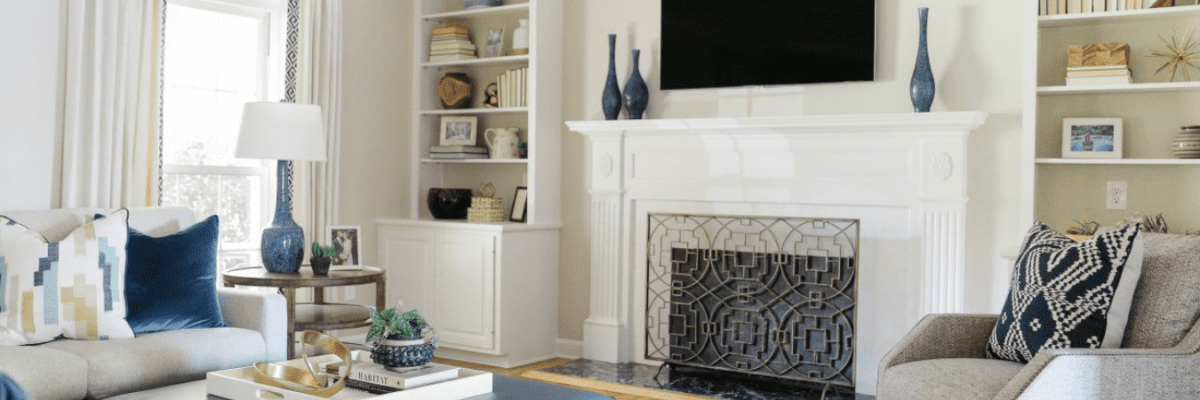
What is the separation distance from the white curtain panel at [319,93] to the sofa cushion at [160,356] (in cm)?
169

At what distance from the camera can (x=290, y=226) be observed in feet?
14.2

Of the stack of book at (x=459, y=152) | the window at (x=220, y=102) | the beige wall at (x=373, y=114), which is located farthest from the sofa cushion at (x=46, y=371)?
the stack of book at (x=459, y=152)

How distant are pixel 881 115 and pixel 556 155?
1.77 metres

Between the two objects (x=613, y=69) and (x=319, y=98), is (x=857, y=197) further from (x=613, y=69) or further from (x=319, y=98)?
(x=319, y=98)

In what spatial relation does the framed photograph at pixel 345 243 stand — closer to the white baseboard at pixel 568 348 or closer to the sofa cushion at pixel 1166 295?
the white baseboard at pixel 568 348

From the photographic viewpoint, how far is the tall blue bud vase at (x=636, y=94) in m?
5.16

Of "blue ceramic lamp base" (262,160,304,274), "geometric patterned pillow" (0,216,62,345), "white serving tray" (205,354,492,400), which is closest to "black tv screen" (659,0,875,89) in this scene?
"blue ceramic lamp base" (262,160,304,274)

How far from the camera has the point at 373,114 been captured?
18.5 ft

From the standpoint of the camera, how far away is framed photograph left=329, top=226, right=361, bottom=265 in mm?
4707

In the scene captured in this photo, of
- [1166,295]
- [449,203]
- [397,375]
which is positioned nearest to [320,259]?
[449,203]

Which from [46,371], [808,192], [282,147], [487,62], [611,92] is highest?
[487,62]

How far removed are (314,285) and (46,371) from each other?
4.05 ft

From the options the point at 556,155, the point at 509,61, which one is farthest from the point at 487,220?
the point at 509,61

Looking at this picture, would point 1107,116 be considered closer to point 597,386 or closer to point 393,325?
point 597,386
